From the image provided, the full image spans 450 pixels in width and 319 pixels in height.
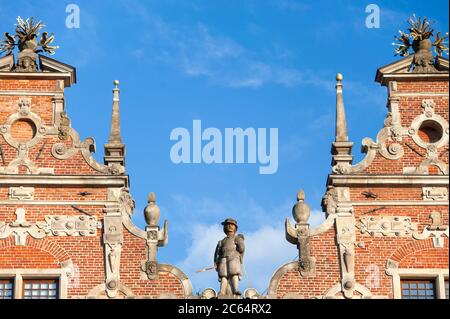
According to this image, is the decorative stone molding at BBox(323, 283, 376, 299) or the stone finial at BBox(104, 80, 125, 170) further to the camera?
the stone finial at BBox(104, 80, 125, 170)

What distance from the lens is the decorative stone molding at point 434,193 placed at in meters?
26.1

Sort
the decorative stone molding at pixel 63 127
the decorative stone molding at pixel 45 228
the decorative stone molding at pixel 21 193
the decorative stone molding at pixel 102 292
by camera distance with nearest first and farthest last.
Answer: the decorative stone molding at pixel 102 292
the decorative stone molding at pixel 45 228
the decorative stone molding at pixel 21 193
the decorative stone molding at pixel 63 127

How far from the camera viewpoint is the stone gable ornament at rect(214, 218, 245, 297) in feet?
81.9

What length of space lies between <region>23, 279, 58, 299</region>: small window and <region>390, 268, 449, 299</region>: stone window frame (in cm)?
622

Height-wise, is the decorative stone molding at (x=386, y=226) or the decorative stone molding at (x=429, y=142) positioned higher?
the decorative stone molding at (x=429, y=142)

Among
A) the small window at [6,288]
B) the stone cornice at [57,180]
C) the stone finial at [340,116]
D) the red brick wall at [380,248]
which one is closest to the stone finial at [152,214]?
the stone cornice at [57,180]

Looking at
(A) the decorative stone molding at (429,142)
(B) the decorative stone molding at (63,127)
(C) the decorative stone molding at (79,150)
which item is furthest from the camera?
(B) the decorative stone molding at (63,127)

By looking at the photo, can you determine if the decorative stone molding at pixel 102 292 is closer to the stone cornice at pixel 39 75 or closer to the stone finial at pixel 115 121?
the stone finial at pixel 115 121

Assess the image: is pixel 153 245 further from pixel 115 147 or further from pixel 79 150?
pixel 79 150

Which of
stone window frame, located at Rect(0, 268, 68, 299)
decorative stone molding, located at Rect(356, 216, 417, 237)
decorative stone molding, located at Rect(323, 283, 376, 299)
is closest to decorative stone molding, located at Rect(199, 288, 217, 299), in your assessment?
decorative stone molding, located at Rect(323, 283, 376, 299)

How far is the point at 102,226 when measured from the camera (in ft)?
84.7

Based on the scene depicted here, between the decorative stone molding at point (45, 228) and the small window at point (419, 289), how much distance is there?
586 centimetres

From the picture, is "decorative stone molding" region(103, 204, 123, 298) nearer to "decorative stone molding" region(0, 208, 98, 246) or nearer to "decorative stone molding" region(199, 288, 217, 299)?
"decorative stone molding" region(0, 208, 98, 246)
